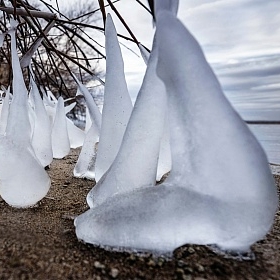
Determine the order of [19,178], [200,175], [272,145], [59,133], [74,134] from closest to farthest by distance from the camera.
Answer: [200,175]
[19,178]
[59,133]
[74,134]
[272,145]

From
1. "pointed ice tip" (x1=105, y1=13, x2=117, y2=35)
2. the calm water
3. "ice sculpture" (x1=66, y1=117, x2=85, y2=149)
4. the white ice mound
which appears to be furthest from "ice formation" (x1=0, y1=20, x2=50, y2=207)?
the calm water

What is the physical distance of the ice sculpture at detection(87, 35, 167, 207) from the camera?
396mm

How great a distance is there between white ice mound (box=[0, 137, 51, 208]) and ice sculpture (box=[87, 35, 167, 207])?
146 millimetres

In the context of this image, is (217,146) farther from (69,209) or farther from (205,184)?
(69,209)

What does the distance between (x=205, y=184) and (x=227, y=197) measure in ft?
0.08

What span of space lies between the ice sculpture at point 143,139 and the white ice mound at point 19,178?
0.48 ft

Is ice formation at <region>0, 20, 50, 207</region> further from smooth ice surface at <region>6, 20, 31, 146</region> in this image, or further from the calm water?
the calm water

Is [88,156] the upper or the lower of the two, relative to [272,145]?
upper

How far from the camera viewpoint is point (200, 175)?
12.9 inches

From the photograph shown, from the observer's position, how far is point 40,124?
753 millimetres

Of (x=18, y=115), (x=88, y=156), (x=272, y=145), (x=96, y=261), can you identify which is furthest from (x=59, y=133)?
(x=272, y=145)

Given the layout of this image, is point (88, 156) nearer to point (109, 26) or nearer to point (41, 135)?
point (41, 135)

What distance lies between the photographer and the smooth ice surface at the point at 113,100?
0.51m

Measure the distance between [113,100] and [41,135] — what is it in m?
0.29
